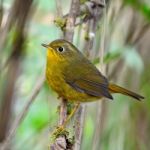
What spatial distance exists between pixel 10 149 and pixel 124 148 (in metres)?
0.85

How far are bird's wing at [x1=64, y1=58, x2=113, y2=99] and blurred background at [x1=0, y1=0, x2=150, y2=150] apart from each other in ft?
0.31

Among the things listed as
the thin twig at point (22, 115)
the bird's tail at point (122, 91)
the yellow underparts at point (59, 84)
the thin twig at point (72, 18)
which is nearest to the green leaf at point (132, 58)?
the bird's tail at point (122, 91)

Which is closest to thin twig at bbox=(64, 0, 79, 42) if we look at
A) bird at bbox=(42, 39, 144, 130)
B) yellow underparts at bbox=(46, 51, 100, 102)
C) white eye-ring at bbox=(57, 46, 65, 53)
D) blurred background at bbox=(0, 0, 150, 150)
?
blurred background at bbox=(0, 0, 150, 150)

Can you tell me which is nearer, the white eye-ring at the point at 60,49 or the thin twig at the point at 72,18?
the thin twig at the point at 72,18

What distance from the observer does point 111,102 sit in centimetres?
429

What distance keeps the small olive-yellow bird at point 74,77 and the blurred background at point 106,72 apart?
97 mm

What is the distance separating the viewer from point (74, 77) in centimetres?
416

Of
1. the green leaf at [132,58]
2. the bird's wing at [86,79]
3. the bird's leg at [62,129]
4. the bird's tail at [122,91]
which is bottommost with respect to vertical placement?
the bird's leg at [62,129]

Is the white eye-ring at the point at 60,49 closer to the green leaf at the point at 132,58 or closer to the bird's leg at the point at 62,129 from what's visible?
the green leaf at the point at 132,58

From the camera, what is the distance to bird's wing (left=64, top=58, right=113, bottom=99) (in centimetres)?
397

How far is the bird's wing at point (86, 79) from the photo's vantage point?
3973 millimetres

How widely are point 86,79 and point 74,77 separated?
10 centimetres

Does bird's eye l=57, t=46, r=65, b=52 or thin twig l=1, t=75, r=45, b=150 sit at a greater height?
bird's eye l=57, t=46, r=65, b=52

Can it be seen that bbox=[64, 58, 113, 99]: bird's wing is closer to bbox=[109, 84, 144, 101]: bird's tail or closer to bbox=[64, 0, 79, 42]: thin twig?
bbox=[109, 84, 144, 101]: bird's tail
